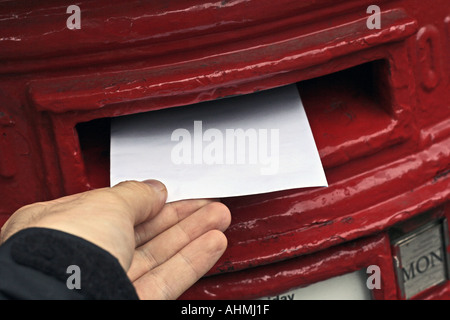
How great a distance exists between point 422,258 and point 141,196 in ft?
2.35

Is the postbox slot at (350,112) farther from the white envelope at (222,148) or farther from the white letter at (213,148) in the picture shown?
the white letter at (213,148)

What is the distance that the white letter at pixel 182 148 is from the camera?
128 centimetres

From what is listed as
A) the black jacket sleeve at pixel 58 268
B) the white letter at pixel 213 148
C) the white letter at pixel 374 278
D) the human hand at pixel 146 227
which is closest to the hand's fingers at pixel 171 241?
the human hand at pixel 146 227

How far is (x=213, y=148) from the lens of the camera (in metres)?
1.30

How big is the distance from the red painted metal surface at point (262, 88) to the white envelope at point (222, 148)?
0.27 ft

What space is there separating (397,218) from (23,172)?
840 mm

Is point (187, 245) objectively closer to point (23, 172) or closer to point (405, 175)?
point (23, 172)

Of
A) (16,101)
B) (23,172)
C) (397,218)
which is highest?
(16,101)

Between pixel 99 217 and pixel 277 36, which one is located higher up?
pixel 277 36

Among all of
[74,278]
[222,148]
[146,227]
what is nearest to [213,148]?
[222,148]

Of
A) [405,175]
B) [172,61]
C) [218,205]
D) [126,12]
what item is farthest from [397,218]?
[126,12]

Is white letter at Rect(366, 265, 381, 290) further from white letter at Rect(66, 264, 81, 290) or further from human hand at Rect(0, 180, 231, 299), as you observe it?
white letter at Rect(66, 264, 81, 290)

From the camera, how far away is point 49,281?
0.97 m

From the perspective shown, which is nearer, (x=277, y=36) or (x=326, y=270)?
(x=277, y=36)
